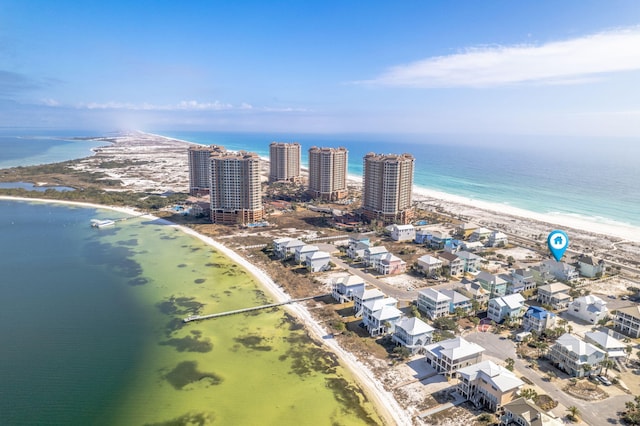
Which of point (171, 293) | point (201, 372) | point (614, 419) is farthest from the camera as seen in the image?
point (171, 293)

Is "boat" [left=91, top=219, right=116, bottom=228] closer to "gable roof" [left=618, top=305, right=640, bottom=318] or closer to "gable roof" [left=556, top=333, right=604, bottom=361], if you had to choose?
"gable roof" [left=556, top=333, right=604, bottom=361]

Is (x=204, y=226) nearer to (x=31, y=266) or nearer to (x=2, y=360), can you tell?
(x=31, y=266)

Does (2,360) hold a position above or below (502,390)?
below

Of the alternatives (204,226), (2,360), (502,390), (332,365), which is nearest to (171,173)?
(204,226)

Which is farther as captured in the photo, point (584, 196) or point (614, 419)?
point (584, 196)

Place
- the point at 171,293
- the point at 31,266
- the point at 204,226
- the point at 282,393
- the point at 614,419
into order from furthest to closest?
the point at 204,226 → the point at 31,266 → the point at 171,293 → the point at 282,393 → the point at 614,419

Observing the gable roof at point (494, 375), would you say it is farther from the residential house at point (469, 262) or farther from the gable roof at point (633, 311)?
the residential house at point (469, 262)
